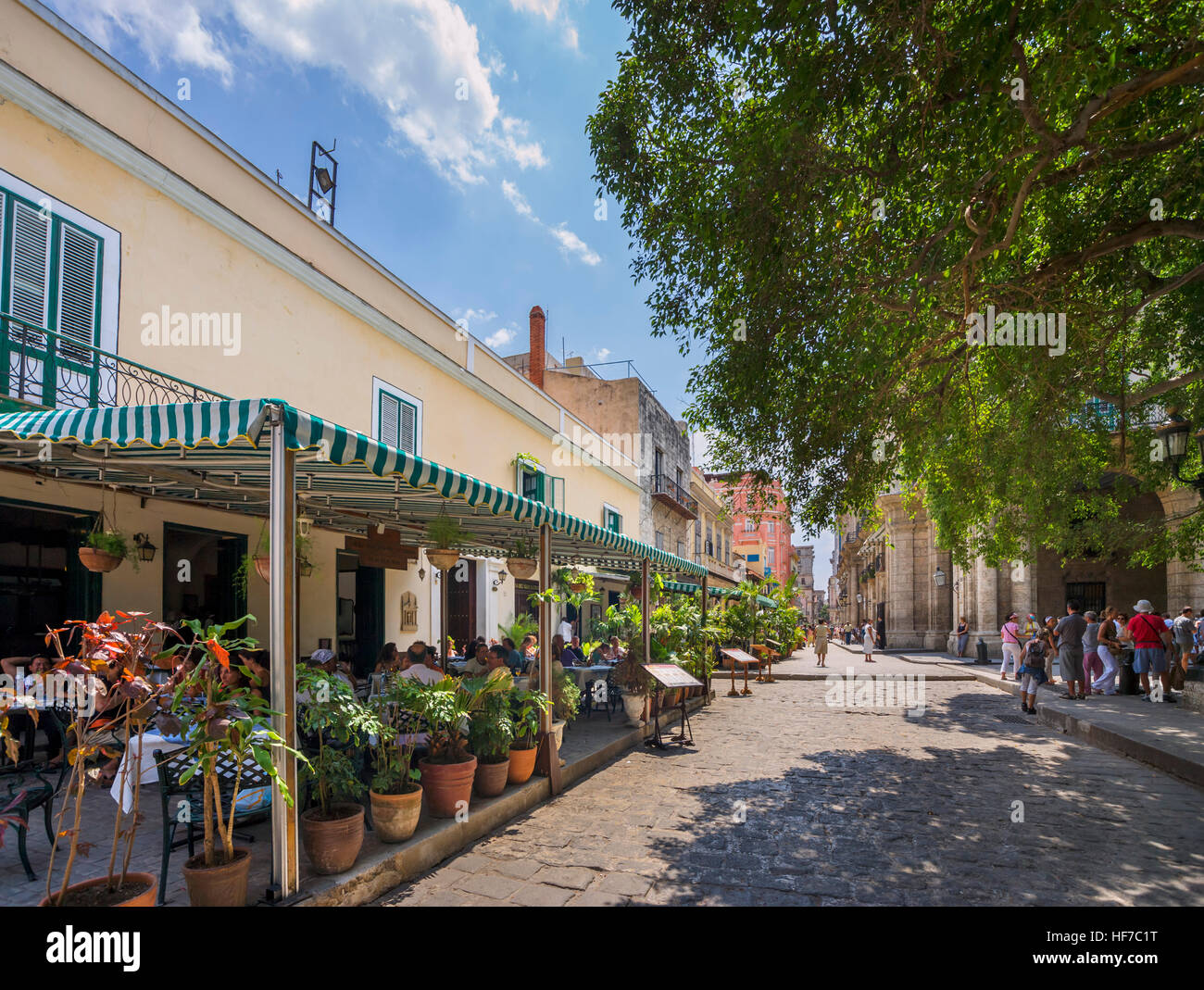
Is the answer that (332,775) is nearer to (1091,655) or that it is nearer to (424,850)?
(424,850)

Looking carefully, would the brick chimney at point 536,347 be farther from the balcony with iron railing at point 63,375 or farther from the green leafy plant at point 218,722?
the green leafy plant at point 218,722

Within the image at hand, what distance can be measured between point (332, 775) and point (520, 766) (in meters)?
2.34

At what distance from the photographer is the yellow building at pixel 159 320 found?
7.12m

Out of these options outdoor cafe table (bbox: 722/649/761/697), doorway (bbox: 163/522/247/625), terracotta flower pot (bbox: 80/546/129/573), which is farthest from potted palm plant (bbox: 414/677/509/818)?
outdoor cafe table (bbox: 722/649/761/697)

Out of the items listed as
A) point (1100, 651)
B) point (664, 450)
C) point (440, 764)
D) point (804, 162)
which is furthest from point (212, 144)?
point (664, 450)

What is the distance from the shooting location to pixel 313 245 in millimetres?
10938

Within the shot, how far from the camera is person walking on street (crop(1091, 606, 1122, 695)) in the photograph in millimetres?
14023

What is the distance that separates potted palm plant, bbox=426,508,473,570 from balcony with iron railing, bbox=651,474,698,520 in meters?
20.1

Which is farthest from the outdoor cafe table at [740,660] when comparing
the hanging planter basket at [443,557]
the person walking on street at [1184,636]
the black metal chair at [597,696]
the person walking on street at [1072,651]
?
the person walking on street at [1184,636]

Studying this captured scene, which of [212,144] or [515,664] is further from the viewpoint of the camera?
[515,664]

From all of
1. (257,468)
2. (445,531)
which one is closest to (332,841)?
(257,468)

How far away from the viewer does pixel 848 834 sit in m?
5.62
